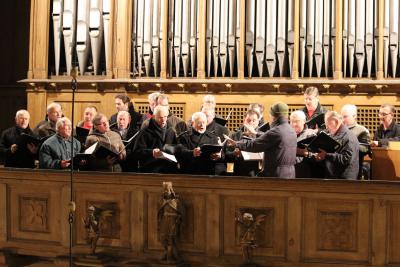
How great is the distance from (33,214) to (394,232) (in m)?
3.47

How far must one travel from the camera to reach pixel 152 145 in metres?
7.90

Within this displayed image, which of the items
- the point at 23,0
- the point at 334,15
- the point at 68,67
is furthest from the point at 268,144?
the point at 23,0

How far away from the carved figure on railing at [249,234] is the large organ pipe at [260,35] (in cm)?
360

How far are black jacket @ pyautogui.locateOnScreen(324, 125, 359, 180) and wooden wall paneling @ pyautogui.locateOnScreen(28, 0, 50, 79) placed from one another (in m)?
4.88

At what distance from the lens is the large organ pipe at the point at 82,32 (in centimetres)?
1082

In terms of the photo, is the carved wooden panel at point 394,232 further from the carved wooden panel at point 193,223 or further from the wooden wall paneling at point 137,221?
the wooden wall paneling at point 137,221

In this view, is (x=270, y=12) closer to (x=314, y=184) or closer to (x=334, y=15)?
(x=334, y=15)

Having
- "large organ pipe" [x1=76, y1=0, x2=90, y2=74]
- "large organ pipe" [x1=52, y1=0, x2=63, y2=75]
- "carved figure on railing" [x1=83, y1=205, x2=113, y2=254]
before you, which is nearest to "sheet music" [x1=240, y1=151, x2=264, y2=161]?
"carved figure on railing" [x1=83, y1=205, x2=113, y2=254]

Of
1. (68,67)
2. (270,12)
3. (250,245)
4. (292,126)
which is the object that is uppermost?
(270,12)

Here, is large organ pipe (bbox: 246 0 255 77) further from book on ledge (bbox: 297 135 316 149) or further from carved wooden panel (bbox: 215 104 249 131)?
book on ledge (bbox: 297 135 316 149)

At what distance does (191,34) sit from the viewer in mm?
10586

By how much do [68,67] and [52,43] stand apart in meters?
0.48

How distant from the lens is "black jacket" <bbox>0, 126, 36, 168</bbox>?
27.5ft

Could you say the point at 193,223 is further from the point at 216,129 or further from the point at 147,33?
the point at 147,33
